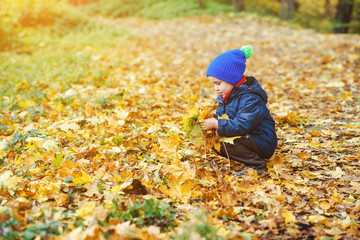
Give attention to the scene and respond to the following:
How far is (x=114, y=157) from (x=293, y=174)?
184cm

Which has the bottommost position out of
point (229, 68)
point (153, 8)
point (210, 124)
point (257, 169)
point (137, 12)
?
point (257, 169)

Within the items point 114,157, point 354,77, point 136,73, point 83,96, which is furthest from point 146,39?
point 114,157

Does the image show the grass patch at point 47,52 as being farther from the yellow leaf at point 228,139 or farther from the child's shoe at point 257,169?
the child's shoe at point 257,169

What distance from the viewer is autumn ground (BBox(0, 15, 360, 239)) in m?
2.02

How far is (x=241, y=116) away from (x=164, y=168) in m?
0.91

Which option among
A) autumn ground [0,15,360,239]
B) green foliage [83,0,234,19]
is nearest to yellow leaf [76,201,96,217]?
autumn ground [0,15,360,239]

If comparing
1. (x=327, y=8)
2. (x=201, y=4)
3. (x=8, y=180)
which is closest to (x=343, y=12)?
(x=327, y=8)

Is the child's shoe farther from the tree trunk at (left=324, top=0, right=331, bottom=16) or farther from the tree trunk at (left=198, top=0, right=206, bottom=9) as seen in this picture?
the tree trunk at (left=324, top=0, right=331, bottom=16)

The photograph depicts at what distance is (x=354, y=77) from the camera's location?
5.98 metres

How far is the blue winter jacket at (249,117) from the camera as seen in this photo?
283 cm

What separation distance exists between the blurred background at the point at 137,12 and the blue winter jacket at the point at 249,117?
26.4 ft

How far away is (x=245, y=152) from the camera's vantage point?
2.96 m

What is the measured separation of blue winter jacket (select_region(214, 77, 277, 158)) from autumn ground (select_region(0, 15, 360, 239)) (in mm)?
339

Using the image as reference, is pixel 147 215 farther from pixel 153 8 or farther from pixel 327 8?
pixel 327 8
